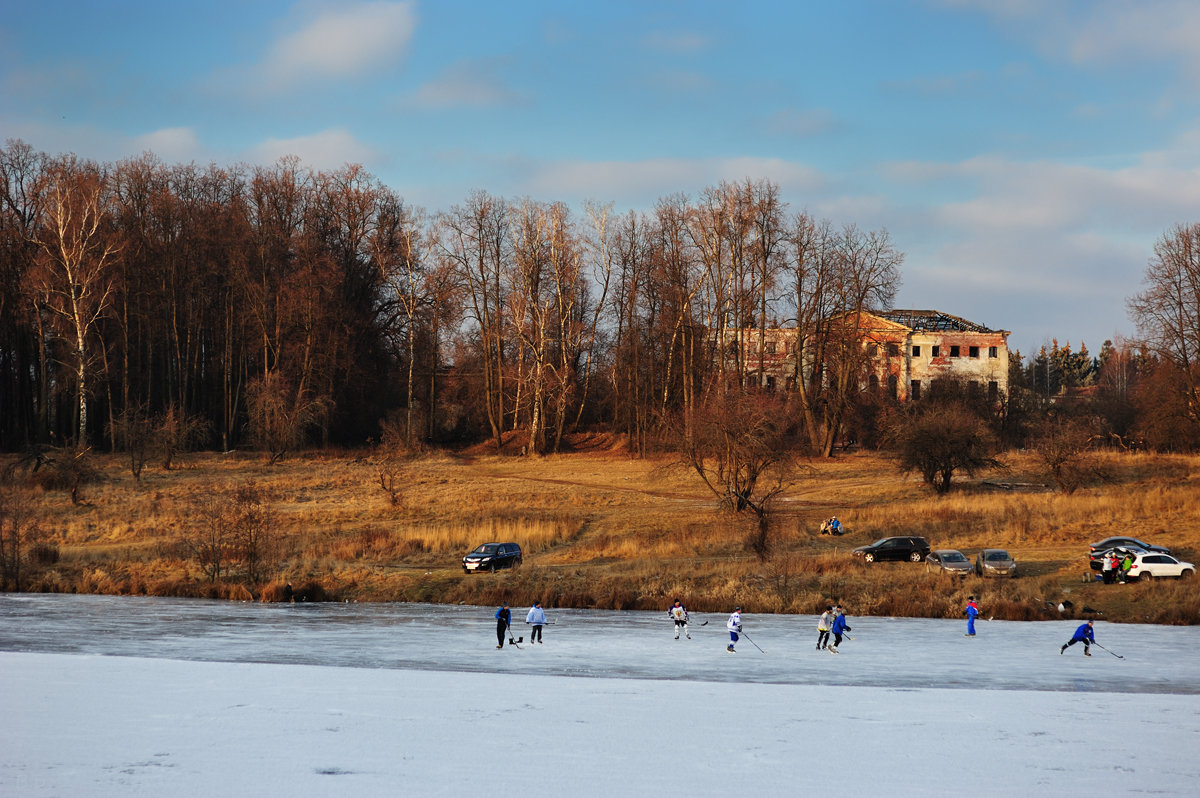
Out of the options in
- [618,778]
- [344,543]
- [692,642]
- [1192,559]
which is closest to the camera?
[618,778]

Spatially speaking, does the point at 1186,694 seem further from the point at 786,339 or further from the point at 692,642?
the point at 786,339

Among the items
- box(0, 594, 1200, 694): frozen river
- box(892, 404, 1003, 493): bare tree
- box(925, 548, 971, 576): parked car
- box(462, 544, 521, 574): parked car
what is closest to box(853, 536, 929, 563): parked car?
box(925, 548, 971, 576): parked car

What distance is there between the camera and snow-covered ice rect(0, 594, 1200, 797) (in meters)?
13.1

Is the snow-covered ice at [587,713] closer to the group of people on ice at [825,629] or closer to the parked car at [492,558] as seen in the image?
the group of people on ice at [825,629]

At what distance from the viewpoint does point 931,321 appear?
3676 inches

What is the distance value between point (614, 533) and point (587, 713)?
31002 millimetres

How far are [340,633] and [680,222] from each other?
56.1 metres

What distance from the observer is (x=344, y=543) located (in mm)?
45469

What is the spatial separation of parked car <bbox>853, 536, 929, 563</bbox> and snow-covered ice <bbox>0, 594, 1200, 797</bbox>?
11741mm

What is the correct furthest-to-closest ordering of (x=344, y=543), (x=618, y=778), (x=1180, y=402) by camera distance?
(x=1180, y=402), (x=344, y=543), (x=618, y=778)

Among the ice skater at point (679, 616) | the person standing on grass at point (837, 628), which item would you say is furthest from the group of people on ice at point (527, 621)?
the person standing on grass at point (837, 628)

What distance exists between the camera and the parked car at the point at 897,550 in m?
39.9

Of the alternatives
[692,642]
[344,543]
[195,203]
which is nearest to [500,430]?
[195,203]

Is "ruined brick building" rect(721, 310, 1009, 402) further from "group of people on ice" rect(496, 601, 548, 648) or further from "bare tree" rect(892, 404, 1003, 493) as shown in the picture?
"group of people on ice" rect(496, 601, 548, 648)
